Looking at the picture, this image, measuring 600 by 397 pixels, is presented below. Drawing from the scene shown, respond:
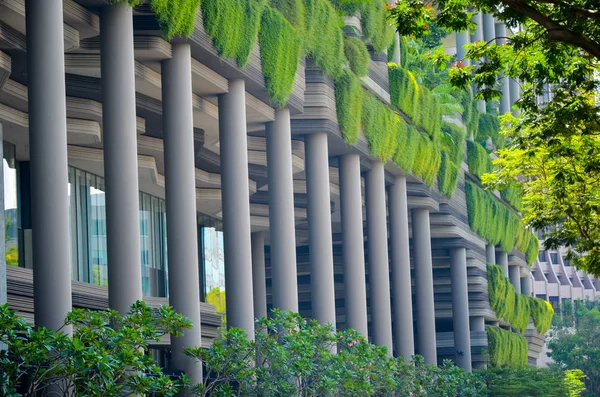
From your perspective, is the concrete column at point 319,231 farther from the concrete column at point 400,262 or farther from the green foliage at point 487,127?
the green foliage at point 487,127

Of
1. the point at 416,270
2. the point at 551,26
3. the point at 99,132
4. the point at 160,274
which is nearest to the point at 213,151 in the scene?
the point at 160,274

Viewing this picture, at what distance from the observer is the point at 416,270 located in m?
51.3

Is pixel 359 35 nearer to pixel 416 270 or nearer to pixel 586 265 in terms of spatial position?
pixel 416 270

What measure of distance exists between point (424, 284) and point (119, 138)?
29297mm

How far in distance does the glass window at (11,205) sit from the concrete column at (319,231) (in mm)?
9607

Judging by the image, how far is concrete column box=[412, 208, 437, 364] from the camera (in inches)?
2002

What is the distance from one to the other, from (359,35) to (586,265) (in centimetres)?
1725

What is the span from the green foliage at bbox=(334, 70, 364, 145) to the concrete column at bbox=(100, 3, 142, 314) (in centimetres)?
1377

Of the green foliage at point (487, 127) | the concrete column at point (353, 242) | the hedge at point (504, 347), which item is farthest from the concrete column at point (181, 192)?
the green foliage at point (487, 127)

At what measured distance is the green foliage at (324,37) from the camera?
3362cm

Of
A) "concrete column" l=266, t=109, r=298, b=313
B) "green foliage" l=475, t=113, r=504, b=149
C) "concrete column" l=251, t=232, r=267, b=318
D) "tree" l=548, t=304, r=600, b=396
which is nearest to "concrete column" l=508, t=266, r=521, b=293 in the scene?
"green foliage" l=475, t=113, r=504, b=149

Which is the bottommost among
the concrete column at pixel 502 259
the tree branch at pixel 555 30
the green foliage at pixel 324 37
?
the concrete column at pixel 502 259

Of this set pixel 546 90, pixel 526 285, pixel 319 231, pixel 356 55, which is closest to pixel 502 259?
pixel 526 285

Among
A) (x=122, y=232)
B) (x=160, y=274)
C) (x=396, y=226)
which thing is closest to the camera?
(x=122, y=232)
